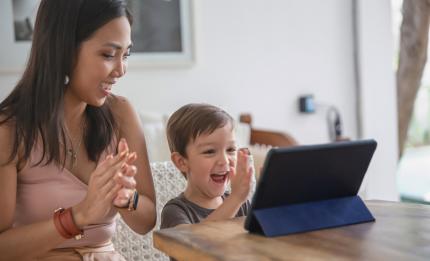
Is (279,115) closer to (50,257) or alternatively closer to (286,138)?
(286,138)

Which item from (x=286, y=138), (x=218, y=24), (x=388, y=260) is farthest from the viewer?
(x=218, y=24)

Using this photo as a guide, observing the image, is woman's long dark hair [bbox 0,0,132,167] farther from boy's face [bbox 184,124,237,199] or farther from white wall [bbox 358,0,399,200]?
white wall [bbox 358,0,399,200]

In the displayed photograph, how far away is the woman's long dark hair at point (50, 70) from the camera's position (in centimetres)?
153

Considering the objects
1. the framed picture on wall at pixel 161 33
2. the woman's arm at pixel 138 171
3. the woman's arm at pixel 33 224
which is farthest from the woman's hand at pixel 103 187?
the framed picture on wall at pixel 161 33

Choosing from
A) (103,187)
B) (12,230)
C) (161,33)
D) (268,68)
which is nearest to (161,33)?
(161,33)

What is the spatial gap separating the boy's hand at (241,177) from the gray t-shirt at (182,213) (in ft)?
0.61

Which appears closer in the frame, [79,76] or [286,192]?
[286,192]

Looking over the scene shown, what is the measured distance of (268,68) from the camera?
3.61m

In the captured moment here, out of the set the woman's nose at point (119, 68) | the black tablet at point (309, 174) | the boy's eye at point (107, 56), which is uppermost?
the boy's eye at point (107, 56)

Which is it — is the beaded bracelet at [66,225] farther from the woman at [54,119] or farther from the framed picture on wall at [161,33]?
the framed picture on wall at [161,33]

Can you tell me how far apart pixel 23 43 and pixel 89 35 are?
149 cm

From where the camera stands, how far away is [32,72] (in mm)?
1566

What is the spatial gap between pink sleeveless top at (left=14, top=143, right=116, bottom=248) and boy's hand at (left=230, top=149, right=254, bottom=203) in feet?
1.29

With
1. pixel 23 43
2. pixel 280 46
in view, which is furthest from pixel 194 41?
pixel 23 43
